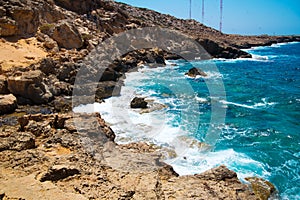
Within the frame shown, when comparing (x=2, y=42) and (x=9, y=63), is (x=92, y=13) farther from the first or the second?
(x=9, y=63)

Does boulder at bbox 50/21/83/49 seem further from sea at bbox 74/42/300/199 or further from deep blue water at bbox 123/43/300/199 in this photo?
deep blue water at bbox 123/43/300/199

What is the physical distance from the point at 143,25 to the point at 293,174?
5042 centimetres

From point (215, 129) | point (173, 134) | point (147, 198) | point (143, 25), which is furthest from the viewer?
point (143, 25)

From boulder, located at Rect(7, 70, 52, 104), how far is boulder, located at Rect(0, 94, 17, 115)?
146 cm

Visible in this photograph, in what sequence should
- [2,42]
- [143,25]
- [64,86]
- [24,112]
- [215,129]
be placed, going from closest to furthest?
1. [24,112]
2. [215,129]
3. [64,86]
4. [2,42]
5. [143,25]

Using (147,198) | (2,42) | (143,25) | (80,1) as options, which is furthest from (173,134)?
(143,25)

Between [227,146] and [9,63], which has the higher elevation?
[9,63]

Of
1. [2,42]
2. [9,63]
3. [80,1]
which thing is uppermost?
[80,1]

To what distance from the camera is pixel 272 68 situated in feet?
152

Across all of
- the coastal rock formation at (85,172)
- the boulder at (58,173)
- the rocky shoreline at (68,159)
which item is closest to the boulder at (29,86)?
the rocky shoreline at (68,159)

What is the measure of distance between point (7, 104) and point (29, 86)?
2427 millimetres

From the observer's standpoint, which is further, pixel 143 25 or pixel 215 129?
pixel 143 25

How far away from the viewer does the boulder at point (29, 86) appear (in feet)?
52.3

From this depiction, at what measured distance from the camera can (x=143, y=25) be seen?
57.5 meters
